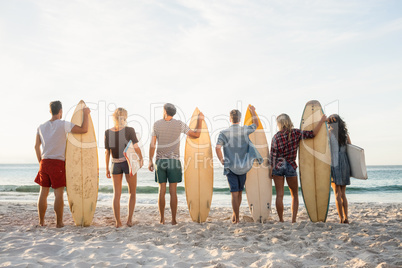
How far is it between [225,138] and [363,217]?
2827 mm

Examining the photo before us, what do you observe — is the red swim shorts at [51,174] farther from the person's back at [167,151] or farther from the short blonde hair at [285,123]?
the short blonde hair at [285,123]

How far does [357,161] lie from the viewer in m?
4.01

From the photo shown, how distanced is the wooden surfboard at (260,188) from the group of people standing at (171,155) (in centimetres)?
39

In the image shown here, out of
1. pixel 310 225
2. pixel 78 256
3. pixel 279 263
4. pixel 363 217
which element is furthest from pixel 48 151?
pixel 363 217

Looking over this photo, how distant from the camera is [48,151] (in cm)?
379

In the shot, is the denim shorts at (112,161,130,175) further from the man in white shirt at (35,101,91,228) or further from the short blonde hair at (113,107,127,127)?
the man in white shirt at (35,101,91,228)

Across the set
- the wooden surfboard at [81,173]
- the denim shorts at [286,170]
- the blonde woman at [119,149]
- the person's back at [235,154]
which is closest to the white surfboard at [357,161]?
the denim shorts at [286,170]

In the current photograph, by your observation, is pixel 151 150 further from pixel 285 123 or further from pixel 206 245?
pixel 285 123

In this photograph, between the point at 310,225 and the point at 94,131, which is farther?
the point at 94,131

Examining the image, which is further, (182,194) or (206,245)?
(182,194)

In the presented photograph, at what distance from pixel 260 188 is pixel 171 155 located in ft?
5.00

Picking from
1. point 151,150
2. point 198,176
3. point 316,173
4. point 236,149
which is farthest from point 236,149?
point 316,173

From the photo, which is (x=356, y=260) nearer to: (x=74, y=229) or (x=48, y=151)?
(x=74, y=229)

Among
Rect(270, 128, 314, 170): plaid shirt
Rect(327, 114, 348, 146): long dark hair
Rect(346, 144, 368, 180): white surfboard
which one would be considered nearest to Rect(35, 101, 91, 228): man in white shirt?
Rect(270, 128, 314, 170): plaid shirt
